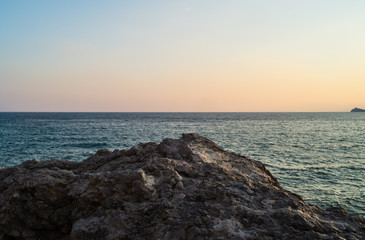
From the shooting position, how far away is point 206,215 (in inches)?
214

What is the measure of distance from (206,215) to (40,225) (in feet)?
13.7

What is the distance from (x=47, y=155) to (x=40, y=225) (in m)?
31.8

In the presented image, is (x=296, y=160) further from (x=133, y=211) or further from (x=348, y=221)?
(x=133, y=211)

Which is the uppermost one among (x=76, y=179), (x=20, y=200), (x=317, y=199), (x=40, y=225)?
(x=76, y=179)

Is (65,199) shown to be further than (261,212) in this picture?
Yes

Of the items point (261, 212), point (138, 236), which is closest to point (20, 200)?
point (138, 236)

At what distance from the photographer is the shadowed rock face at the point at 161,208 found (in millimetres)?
5160

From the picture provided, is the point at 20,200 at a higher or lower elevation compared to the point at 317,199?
higher

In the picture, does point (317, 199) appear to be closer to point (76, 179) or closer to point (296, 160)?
point (296, 160)

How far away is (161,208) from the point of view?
5594 millimetres

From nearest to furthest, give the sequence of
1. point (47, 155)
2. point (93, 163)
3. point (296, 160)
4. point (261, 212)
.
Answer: point (261, 212) → point (93, 163) → point (296, 160) → point (47, 155)

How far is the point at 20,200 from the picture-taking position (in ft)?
20.9

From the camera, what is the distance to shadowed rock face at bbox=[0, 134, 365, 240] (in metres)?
5.16

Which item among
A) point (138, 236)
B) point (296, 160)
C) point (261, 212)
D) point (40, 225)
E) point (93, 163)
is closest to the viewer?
point (138, 236)
